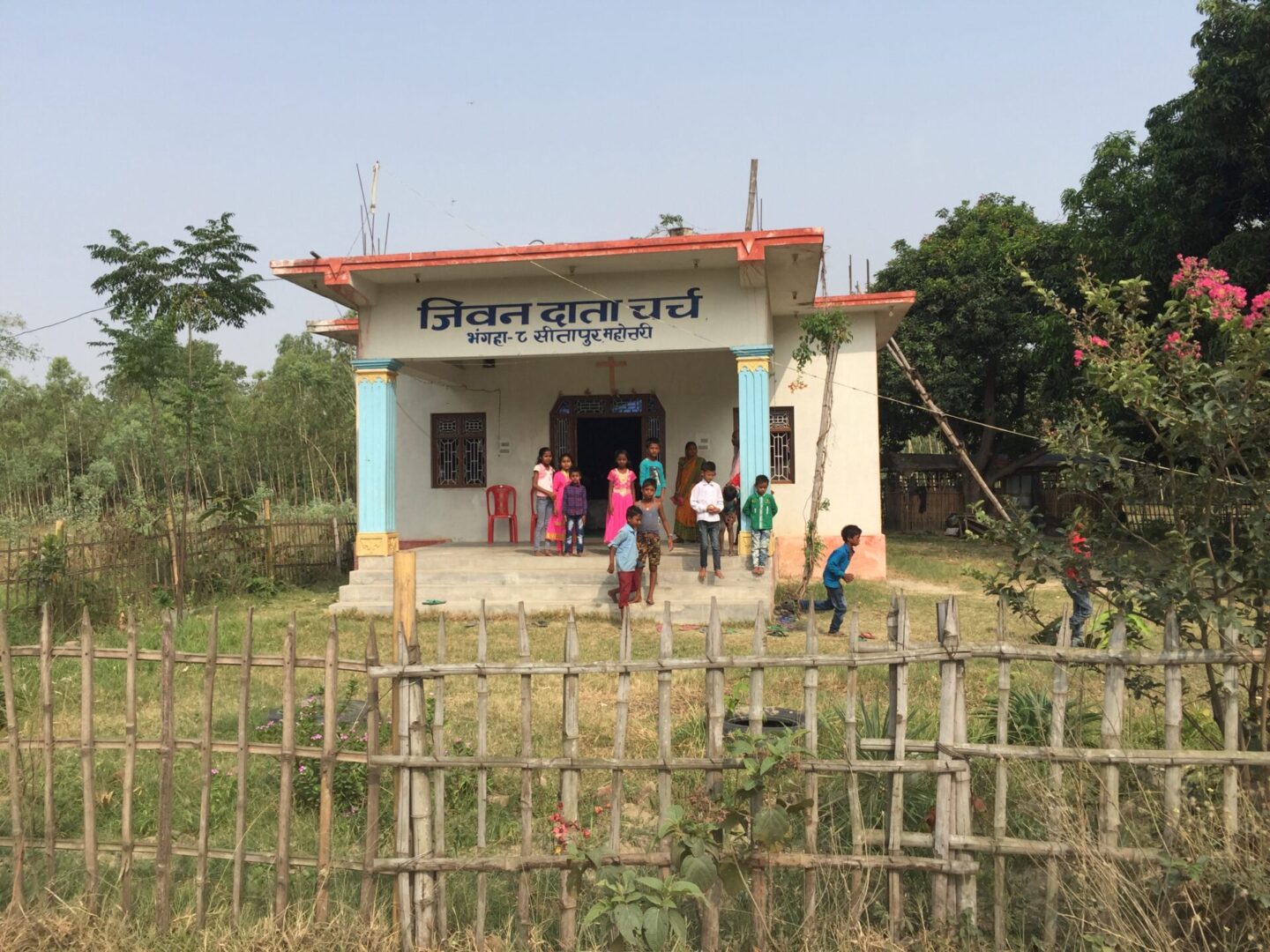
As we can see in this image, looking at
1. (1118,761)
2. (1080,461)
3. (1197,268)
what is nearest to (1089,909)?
(1118,761)

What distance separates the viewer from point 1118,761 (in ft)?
10.0

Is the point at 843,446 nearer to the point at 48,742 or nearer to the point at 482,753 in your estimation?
the point at 482,753

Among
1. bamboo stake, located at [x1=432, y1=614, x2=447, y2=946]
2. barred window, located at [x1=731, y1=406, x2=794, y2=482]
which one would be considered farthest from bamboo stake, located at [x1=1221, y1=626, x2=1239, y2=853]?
barred window, located at [x1=731, y1=406, x2=794, y2=482]

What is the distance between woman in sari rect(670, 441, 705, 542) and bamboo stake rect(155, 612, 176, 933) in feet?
32.2

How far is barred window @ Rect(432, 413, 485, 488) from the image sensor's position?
14.1 metres

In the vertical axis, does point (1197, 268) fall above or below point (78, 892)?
above

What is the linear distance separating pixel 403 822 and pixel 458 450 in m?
11.3

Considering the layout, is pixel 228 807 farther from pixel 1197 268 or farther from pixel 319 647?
pixel 1197 268

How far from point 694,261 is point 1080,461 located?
749cm

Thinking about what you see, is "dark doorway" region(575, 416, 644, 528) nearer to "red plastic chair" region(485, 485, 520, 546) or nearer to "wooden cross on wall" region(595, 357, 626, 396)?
"wooden cross on wall" region(595, 357, 626, 396)

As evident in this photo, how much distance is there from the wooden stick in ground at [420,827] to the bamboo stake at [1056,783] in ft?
7.07

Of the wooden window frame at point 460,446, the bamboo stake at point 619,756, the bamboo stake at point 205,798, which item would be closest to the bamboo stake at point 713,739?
the bamboo stake at point 619,756

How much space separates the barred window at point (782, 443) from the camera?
13.1 meters

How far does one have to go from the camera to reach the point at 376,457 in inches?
444
